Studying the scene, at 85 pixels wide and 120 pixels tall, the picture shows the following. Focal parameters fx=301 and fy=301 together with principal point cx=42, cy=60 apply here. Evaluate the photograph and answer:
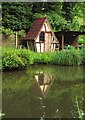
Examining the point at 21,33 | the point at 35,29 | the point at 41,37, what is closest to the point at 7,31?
the point at 21,33

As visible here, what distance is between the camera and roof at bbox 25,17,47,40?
22656mm

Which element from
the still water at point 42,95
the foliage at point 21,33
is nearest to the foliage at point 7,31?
the foliage at point 21,33

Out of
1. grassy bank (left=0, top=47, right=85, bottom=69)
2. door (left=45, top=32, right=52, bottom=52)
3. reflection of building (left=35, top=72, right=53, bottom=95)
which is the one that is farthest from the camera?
door (left=45, top=32, right=52, bottom=52)

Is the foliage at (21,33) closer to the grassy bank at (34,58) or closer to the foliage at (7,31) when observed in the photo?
the foliage at (7,31)

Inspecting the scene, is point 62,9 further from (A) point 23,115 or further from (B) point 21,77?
(A) point 23,115

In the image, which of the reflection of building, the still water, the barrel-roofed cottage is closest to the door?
the barrel-roofed cottage

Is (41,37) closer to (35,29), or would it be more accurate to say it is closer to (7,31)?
(35,29)

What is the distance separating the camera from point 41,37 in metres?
23.2

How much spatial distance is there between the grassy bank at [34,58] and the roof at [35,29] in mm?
3425

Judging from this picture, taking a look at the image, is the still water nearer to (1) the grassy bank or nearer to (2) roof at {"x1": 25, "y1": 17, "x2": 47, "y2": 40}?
(1) the grassy bank

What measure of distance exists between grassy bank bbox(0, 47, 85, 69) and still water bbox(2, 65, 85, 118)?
2.38ft

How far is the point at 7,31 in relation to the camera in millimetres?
21844

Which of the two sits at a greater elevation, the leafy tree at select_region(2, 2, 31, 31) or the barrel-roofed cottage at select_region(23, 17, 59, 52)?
the leafy tree at select_region(2, 2, 31, 31)

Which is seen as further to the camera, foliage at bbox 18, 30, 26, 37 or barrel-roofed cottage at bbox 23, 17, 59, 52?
foliage at bbox 18, 30, 26, 37
